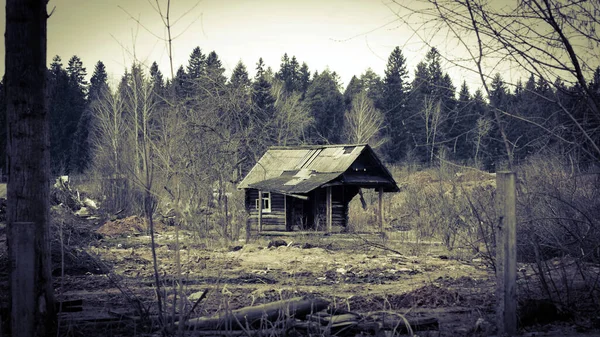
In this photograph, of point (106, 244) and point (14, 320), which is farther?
point (106, 244)

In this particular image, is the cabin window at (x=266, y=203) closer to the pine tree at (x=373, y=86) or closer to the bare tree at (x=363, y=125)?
the bare tree at (x=363, y=125)

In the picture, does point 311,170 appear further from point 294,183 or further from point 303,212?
point 303,212

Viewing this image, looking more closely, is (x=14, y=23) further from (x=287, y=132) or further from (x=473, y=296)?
(x=287, y=132)

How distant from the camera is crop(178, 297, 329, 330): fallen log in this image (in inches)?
242

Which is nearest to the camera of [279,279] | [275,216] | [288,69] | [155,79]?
[279,279]

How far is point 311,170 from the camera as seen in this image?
2691 centimetres

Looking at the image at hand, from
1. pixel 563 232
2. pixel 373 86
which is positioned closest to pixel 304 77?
pixel 373 86

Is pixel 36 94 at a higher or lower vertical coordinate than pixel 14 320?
higher

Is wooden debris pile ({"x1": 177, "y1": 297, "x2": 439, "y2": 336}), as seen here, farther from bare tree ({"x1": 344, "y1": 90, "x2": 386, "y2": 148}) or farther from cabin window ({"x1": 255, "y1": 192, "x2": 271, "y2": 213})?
bare tree ({"x1": 344, "y1": 90, "x2": 386, "y2": 148})

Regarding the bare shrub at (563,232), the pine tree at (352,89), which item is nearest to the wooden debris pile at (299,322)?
the bare shrub at (563,232)

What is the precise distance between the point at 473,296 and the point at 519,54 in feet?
14.7

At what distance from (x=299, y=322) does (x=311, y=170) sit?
20.7 m

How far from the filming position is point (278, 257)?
1811 centimetres

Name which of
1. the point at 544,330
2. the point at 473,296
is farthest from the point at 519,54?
the point at 473,296
